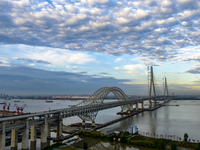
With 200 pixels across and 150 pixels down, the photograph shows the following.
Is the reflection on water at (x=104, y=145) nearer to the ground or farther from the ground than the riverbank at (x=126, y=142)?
nearer to the ground

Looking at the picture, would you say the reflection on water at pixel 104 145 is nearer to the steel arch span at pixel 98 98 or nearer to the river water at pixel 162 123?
the river water at pixel 162 123

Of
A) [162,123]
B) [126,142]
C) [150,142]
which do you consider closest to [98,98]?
[162,123]

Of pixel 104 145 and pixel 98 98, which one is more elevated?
pixel 98 98

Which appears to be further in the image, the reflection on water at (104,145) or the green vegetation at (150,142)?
the reflection on water at (104,145)

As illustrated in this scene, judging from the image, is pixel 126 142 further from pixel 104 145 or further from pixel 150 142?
pixel 150 142

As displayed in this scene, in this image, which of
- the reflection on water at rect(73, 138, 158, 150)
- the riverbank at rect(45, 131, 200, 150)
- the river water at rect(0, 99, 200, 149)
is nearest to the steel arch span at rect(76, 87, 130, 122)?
the river water at rect(0, 99, 200, 149)

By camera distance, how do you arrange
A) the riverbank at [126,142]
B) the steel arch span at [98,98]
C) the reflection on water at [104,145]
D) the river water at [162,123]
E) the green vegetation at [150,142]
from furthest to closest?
the steel arch span at [98,98], the river water at [162,123], the reflection on water at [104,145], the riverbank at [126,142], the green vegetation at [150,142]

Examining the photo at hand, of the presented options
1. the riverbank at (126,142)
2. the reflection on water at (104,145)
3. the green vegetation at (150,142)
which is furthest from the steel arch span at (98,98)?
the reflection on water at (104,145)

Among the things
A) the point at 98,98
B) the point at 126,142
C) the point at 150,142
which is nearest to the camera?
the point at 150,142

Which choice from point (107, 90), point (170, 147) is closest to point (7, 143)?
point (170, 147)

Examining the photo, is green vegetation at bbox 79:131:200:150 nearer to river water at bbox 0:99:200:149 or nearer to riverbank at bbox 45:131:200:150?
riverbank at bbox 45:131:200:150

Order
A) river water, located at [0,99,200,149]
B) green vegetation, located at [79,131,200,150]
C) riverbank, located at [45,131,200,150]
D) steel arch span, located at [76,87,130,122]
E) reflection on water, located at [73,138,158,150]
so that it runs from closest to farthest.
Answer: green vegetation, located at [79,131,200,150] < riverbank, located at [45,131,200,150] < reflection on water, located at [73,138,158,150] < river water, located at [0,99,200,149] < steel arch span, located at [76,87,130,122]
